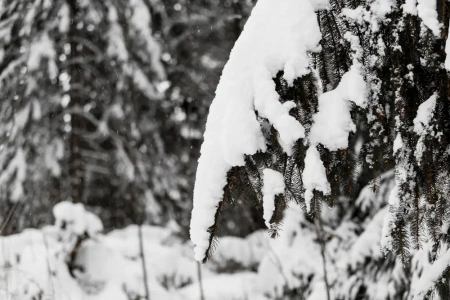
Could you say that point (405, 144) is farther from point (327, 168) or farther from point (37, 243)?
point (37, 243)

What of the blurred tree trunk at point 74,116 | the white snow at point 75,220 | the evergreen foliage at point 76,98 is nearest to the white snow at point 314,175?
the white snow at point 75,220

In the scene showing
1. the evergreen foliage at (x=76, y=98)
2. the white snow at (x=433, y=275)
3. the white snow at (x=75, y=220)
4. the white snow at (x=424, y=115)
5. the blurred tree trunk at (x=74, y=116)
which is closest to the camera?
the white snow at (x=424, y=115)

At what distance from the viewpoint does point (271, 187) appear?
1.88 meters

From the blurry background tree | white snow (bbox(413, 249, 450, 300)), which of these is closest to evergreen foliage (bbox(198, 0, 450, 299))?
white snow (bbox(413, 249, 450, 300))

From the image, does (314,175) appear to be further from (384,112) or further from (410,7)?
(410,7)

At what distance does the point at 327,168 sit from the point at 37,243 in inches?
143

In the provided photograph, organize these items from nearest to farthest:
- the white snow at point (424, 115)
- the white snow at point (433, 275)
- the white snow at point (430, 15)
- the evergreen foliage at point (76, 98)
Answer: the white snow at point (430, 15), the white snow at point (424, 115), the white snow at point (433, 275), the evergreen foliage at point (76, 98)

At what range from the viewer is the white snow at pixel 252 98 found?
1815 millimetres

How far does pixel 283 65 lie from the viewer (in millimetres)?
1870

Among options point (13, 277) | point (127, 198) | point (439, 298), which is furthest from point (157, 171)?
A: point (439, 298)

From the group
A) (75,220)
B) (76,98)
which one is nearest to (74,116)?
(76,98)

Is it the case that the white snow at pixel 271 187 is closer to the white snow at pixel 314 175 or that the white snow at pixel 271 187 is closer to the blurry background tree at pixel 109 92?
the white snow at pixel 314 175

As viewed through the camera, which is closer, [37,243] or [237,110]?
[237,110]

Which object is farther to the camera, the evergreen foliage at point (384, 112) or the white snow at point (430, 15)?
the evergreen foliage at point (384, 112)
